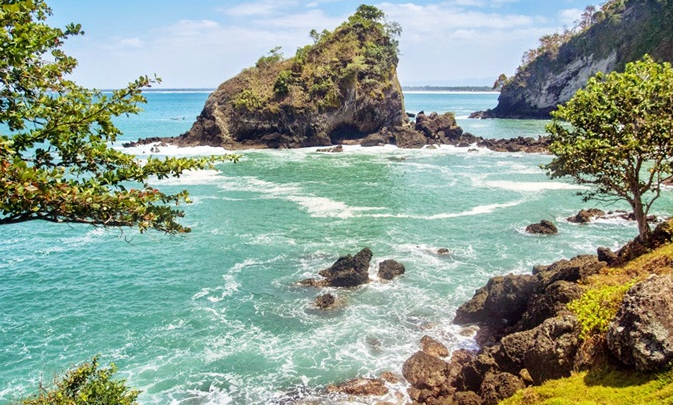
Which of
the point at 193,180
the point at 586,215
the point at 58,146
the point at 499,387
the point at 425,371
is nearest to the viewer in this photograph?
the point at 58,146

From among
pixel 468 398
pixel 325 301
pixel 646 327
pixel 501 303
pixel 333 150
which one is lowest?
pixel 325 301

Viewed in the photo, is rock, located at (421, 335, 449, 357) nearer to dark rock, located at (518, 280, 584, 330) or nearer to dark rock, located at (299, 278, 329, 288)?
dark rock, located at (518, 280, 584, 330)

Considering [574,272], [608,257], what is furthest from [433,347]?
[608,257]

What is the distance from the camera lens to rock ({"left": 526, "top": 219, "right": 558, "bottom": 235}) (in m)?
34.8

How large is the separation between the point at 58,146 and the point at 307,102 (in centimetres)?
7577

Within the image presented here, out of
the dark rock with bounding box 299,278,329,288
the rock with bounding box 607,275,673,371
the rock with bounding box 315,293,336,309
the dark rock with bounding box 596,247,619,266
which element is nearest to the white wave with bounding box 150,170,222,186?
the dark rock with bounding box 299,278,329,288

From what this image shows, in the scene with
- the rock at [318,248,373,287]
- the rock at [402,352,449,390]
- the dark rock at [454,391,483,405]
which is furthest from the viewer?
the rock at [318,248,373,287]

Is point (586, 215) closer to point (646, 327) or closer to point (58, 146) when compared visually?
point (646, 327)

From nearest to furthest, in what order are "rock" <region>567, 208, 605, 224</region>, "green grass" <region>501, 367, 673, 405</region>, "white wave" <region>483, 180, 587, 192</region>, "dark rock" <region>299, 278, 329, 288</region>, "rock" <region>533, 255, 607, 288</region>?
"green grass" <region>501, 367, 673, 405</region>
"rock" <region>533, 255, 607, 288</region>
"dark rock" <region>299, 278, 329, 288</region>
"rock" <region>567, 208, 605, 224</region>
"white wave" <region>483, 180, 587, 192</region>

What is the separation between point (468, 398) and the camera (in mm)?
15352

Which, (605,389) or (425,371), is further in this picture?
(425,371)

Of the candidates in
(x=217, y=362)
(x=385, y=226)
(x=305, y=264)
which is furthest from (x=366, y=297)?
(x=385, y=226)

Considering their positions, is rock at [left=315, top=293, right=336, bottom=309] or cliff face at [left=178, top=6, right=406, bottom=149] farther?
cliff face at [left=178, top=6, right=406, bottom=149]

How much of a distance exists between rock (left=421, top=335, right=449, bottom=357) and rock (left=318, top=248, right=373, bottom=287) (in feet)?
22.5
